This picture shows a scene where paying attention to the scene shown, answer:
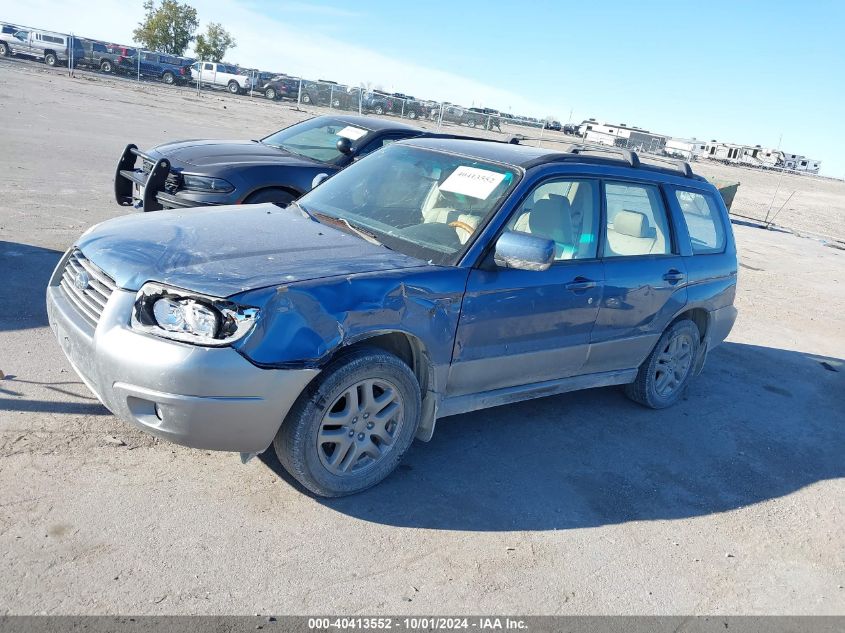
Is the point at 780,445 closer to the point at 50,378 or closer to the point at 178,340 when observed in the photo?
the point at 178,340

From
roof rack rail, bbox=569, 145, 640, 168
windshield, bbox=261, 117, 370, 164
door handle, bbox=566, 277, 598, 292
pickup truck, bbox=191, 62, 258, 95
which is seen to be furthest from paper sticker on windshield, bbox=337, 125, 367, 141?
pickup truck, bbox=191, 62, 258, 95

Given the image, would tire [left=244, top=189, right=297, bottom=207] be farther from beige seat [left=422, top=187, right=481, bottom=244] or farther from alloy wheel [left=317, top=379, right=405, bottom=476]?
alloy wheel [left=317, top=379, right=405, bottom=476]

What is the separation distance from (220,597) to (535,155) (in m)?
3.31

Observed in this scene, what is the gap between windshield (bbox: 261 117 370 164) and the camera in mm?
9023

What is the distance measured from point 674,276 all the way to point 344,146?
458 centimetres

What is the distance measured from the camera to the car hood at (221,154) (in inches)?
313

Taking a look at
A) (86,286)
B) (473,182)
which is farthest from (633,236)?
(86,286)

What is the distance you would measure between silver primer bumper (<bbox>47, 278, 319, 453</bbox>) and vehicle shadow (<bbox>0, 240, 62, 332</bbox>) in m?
2.35

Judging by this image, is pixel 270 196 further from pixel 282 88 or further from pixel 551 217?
pixel 282 88

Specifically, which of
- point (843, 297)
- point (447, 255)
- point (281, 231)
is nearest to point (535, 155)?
point (447, 255)

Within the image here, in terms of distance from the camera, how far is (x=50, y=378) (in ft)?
15.0

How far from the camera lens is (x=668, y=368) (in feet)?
19.3

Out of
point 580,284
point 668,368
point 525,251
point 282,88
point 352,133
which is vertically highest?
point 282,88

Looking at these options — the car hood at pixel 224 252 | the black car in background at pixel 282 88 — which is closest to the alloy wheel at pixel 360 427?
the car hood at pixel 224 252
